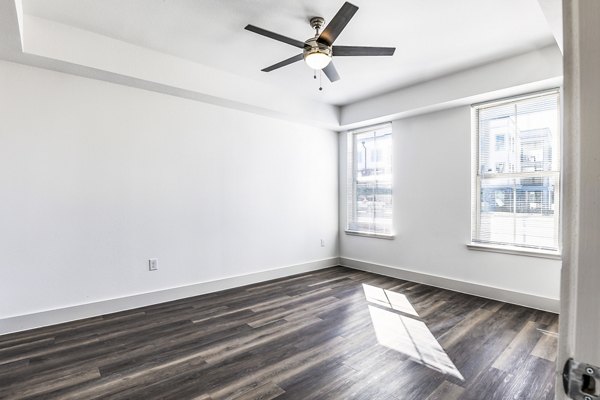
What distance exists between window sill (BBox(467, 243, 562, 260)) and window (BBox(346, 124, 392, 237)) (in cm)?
130

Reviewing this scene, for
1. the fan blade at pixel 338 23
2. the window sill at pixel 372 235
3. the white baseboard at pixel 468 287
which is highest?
the fan blade at pixel 338 23

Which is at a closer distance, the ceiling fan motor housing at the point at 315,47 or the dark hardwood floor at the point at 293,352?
the dark hardwood floor at the point at 293,352

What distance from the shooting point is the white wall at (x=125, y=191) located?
2906 mm

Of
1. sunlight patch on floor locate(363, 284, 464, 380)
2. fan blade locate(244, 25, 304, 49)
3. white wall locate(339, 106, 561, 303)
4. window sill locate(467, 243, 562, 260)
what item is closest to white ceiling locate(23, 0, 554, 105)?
fan blade locate(244, 25, 304, 49)

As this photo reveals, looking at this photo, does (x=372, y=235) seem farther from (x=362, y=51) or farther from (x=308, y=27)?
Result: (x=308, y=27)

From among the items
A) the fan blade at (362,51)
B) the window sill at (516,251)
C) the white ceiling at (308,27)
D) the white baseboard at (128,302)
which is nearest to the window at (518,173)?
the window sill at (516,251)

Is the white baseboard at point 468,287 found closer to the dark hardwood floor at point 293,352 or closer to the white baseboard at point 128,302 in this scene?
the dark hardwood floor at point 293,352

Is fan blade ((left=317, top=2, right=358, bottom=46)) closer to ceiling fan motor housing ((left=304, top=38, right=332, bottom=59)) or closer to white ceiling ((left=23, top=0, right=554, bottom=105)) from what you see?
ceiling fan motor housing ((left=304, top=38, right=332, bottom=59))

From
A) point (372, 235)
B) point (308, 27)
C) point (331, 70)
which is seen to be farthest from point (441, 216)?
point (308, 27)

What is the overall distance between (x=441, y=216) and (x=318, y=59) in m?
2.82

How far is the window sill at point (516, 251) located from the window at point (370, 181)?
1.30 m

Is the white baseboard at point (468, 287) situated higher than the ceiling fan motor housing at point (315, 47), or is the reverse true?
the ceiling fan motor housing at point (315, 47)

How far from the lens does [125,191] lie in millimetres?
3426

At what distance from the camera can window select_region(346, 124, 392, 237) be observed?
4992 mm
